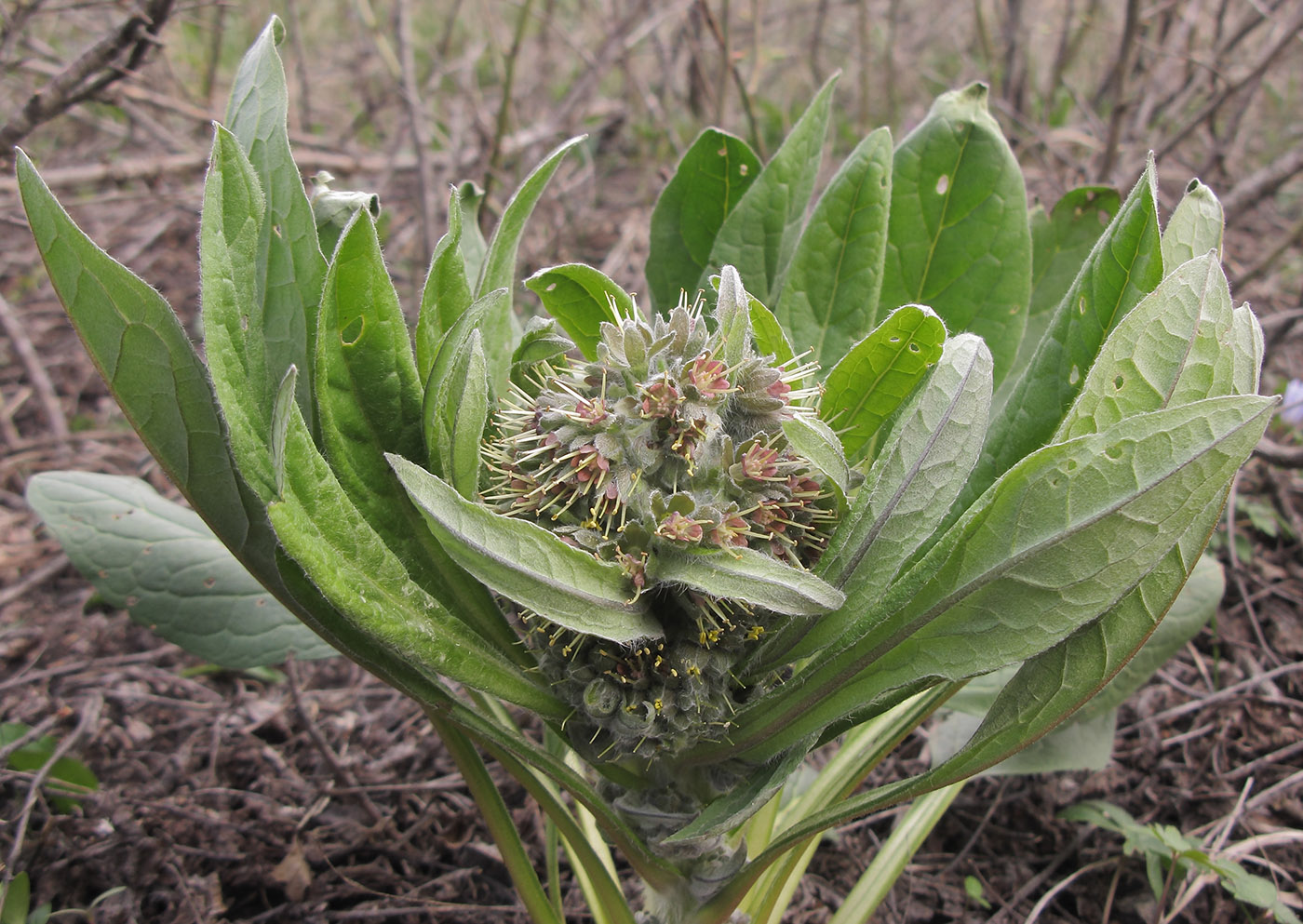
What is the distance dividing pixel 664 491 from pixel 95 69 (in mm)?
1889

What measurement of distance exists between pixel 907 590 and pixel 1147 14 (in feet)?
11.3

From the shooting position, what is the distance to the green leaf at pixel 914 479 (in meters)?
1.20

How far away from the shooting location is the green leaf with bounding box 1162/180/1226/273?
1.30 m

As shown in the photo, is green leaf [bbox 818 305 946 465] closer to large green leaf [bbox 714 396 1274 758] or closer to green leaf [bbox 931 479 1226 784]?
large green leaf [bbox 714 396 1274 758]

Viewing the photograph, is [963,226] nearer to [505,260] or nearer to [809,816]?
[505,260]

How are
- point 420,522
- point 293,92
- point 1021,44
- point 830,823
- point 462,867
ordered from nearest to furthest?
point 830,823
point 420,522
point 462,867
point 1021,44
point 293,92

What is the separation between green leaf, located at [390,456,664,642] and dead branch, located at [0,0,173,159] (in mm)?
1667

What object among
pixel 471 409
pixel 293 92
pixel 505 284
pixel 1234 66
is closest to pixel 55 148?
pixel 293 92

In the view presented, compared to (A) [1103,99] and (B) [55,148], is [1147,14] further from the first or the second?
(B) [55,148]

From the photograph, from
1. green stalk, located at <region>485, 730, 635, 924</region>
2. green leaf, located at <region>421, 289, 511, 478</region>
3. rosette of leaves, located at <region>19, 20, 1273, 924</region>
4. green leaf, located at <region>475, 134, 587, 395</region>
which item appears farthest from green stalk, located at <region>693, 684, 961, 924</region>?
green leaf, located at <region>475, 134, 587, 395</region>

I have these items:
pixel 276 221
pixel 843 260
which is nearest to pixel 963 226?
pixel 843 260

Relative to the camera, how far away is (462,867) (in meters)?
2.05

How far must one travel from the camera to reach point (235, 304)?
3.85 feet

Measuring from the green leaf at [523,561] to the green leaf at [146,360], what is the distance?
316mm
